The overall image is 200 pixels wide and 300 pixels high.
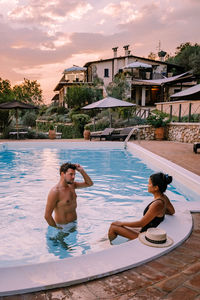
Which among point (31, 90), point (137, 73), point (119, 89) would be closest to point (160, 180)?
point (119, 89)

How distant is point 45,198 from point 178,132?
1045 centimetres

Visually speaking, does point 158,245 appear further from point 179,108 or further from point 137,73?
point 137,73

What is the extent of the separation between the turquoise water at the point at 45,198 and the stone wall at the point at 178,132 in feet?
13.9

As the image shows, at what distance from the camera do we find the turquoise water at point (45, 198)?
4.11 meters

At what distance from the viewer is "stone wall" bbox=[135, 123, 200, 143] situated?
1359 cm

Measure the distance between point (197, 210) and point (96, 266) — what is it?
89.4 inches

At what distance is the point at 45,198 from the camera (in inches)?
264

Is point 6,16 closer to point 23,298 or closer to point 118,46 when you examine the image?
point 23,298

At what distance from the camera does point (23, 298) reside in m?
1.92

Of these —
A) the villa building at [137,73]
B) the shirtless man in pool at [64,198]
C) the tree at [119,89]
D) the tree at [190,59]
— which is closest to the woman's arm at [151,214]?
the shirtless man in pool at [64,198]

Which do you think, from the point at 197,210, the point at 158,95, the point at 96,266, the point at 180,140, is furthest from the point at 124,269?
the point at 158,95

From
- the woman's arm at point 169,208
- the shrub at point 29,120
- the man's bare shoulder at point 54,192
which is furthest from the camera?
the shrub at point 29,120

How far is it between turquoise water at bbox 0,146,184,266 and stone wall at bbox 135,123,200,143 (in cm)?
425

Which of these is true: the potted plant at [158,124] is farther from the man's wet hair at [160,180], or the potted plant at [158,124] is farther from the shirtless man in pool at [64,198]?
the man's wet hair at [160,180]
